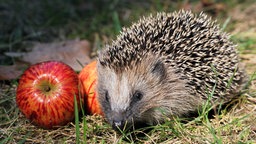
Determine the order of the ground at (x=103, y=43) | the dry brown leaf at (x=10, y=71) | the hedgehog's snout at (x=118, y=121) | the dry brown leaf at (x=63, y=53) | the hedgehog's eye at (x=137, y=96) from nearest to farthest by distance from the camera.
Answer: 1. the hedgehog's snout at (x=118, y=121)
2. the ground at (x=103, y=43)
3. the hedgehog's eye at (x=137, y=96)
4. the dry brown leaf at (x=10, y=71)
5. the dry brown leaf at (x=63, y=53)

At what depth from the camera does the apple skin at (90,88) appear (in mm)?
5055

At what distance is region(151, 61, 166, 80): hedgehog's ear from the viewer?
15.4 ft

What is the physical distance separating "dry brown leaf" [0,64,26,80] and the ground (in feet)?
0.31

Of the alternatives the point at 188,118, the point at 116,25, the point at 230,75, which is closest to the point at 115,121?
the point at 188,118

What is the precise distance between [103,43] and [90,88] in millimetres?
2064

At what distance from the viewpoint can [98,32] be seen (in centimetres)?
765

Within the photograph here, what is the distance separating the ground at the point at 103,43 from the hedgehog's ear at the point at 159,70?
1.80ft

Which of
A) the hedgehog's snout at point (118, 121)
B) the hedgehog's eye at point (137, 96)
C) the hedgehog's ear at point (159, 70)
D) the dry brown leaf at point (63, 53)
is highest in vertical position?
the dry brown leaf at point (63, 53)

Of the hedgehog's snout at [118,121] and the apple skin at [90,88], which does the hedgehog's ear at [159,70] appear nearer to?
the hedgehog's snout at [118,121]

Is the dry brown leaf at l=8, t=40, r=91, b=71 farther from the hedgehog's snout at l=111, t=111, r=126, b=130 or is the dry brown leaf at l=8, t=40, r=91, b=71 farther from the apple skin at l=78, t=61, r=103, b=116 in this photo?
the hedgehog's snout at l=111, t=111, r=126, b=130

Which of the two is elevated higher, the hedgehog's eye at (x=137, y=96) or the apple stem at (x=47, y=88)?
the apple stem at (x=47, y=88)

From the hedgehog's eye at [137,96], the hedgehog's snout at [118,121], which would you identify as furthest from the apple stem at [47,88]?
the hedgehog's eye at [137,96]

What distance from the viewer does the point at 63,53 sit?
6.43 meters

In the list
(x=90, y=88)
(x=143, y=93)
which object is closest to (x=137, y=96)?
(x=143, y=93)
